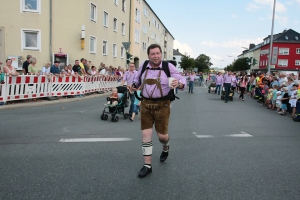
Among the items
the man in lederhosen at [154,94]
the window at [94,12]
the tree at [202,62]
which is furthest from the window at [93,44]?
the tree at [202,62]

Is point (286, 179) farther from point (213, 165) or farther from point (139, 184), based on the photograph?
point (139, 184)

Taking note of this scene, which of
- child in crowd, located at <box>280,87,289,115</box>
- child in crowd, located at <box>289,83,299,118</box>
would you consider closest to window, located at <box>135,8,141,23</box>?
child in crowd, located at <box>280,87,289,115</box>

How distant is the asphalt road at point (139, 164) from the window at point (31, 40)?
16468 millimetres

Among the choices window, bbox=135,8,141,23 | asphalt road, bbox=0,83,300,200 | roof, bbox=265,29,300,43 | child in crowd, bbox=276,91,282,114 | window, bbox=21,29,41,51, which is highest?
roof, bbox=265,29,300,43

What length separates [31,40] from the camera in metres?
22.6

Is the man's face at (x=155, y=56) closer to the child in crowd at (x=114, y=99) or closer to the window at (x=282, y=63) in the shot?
the child in crowd at (x=114, y=99)

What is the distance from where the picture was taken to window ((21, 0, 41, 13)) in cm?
2203

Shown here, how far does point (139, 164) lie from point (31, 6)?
70.9ft

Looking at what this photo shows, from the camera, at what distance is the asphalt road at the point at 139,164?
344 centimetres

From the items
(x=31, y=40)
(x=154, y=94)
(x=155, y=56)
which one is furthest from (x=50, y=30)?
(x=154, y=94)

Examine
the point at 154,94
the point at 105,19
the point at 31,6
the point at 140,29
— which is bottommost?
the point at 154,94

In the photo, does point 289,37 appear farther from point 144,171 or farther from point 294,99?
point 144,171

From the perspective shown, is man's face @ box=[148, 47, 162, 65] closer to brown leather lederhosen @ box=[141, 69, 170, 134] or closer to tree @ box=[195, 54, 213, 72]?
brown leather lederhosen @ box=[141, 69, 170, 134]

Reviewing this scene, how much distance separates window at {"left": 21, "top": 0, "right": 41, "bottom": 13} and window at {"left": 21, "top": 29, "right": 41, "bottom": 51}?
5.25 feet
